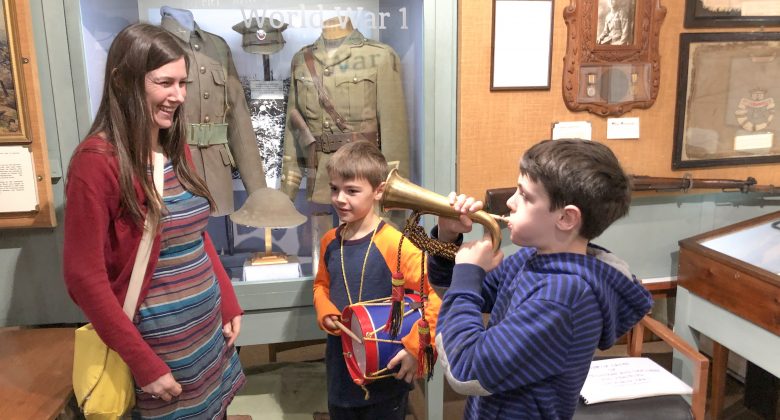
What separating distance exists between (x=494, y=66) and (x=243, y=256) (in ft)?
4.38

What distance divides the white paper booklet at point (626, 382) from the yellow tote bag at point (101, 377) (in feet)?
4.91

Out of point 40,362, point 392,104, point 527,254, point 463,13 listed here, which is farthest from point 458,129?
point 40,362

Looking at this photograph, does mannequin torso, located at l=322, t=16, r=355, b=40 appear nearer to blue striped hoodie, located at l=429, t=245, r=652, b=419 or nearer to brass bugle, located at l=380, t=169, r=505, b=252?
brass bugle, located at l=380, t=169, r=505, b=252

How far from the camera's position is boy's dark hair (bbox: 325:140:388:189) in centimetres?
198

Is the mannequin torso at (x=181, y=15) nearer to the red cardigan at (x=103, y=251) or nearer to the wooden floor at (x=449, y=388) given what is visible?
the red cardigan at (x=103, y=251)

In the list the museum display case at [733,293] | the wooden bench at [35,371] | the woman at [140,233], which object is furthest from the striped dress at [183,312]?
the museum display case at [733,293]

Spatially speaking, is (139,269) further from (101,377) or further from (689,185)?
(689,185)

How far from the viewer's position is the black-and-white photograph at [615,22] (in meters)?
2.70

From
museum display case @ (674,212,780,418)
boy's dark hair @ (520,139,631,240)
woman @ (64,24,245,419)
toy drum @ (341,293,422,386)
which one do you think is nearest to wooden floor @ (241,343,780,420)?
museum display case @ (674,212,780,418)

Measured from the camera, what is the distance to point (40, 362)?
2137mm

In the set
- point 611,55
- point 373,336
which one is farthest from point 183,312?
point 611,55

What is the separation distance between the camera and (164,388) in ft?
5.49

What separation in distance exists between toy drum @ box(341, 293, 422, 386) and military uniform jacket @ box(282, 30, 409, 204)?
82 centimetres

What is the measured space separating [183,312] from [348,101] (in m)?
1.24
